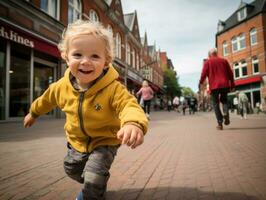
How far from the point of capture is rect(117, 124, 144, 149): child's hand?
1227 mm

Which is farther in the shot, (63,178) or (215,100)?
(215,100)

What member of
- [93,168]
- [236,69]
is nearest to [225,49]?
[236,69]

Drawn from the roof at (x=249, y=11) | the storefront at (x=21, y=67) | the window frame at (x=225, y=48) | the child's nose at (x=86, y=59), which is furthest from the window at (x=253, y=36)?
the child's nose at (x=86, y=59)

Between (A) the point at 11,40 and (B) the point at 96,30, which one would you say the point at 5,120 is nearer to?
(A) the point at 11,40

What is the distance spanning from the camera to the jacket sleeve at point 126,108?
1.39m

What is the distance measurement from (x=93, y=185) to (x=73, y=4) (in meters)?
14.5

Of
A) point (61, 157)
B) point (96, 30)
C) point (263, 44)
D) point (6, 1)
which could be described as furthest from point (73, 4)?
point (263, 44)

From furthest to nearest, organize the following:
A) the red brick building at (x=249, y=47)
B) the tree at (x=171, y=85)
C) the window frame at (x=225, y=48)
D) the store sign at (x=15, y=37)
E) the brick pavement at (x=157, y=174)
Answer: the tree at (x=171, y=85) → the window frame at (x=225, y=48) → the red brick building at (x=249, y=47) → the store sign at (x=15, y=37) → the brick pavement at (x=157, y=174)

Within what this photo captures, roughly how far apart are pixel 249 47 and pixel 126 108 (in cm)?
3069

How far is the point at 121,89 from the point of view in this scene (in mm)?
1749

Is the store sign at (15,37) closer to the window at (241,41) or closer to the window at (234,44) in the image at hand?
the window at (241,41)

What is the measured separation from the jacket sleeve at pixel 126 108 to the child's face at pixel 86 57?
0.67 ft

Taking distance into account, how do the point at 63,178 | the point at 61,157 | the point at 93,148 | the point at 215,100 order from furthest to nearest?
the point at 215,100 → the point at 61,157 → the point at 63,178 → the point at 93,148

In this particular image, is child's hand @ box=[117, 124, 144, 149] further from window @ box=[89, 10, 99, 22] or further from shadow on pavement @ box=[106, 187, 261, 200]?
window @ box=[89, 10, 99, 22]
